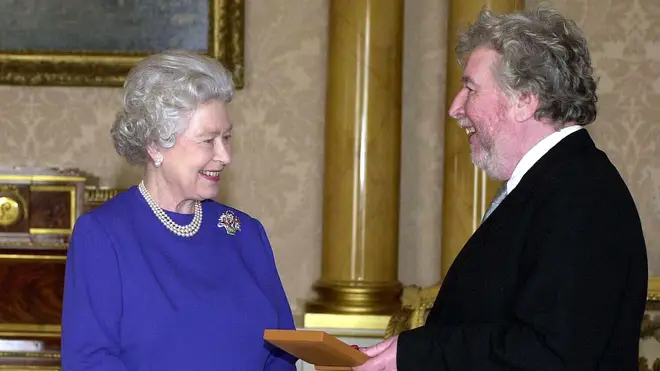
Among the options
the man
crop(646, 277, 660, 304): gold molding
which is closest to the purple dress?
the man

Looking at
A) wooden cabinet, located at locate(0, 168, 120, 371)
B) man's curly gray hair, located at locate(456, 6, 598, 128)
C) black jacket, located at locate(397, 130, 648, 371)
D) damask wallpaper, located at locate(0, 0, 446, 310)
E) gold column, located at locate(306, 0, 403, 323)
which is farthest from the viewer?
damask wallpaper, located at locate(0, 0, 446, 310)

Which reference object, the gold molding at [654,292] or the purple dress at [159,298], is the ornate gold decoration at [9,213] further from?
the gold molding at [654,292]

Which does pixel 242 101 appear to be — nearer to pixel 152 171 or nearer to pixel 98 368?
pixel 152 171

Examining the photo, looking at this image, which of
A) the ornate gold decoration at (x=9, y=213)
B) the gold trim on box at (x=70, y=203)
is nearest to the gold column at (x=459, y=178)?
the gold trim on box at (x=70, y=203)

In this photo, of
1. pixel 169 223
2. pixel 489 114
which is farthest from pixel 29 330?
pixel 489 114

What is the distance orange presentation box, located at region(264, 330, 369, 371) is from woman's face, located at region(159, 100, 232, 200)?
0.63 meters

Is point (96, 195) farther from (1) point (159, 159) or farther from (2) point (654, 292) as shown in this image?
(2) point (654, 292)

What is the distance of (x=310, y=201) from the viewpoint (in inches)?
249

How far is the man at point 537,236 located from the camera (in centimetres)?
251

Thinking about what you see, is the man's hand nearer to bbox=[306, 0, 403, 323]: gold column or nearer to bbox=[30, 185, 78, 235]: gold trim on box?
bbox=[30, 185, 78, 235]: gold trim on box

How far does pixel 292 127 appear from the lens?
632cm

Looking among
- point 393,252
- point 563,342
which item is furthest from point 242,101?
point 563,342

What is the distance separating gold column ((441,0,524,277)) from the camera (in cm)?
586

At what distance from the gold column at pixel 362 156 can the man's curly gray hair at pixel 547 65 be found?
10.1ft
